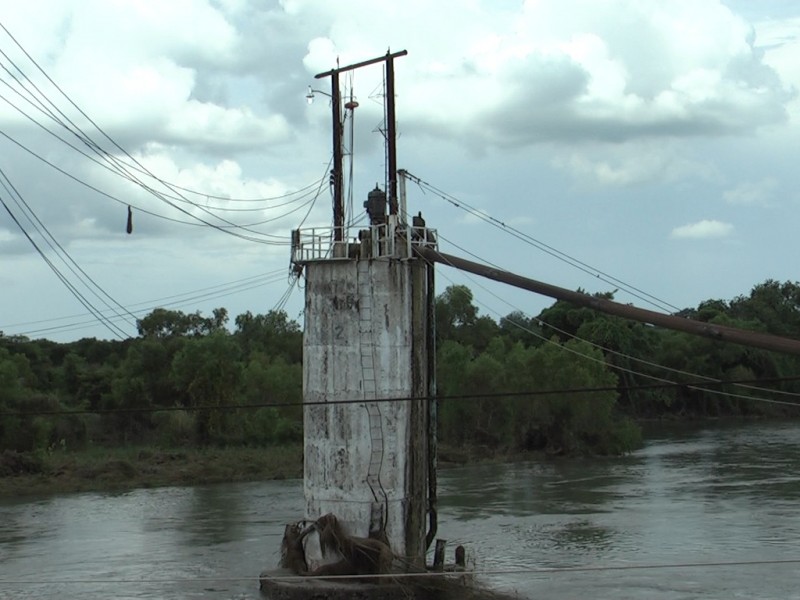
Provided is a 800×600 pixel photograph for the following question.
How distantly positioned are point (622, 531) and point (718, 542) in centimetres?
352

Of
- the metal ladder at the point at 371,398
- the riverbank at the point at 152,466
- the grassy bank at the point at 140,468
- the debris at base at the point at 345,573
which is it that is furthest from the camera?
the riverbank at the point at 152,466

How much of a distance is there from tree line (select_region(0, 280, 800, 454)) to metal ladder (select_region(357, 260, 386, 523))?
2446cm

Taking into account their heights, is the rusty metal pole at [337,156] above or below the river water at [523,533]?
above

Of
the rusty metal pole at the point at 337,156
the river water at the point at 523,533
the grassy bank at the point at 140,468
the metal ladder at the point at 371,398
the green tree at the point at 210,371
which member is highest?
the rusty metal pole at the point at 337,156

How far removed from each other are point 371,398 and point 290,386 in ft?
166

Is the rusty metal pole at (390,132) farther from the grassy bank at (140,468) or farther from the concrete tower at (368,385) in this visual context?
the grassy bank at (140,468)

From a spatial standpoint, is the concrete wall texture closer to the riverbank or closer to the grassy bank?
the riverbank

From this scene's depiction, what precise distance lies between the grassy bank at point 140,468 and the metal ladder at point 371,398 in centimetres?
3213

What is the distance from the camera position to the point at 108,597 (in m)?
24.0

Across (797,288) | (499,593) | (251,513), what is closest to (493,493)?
(251,513)

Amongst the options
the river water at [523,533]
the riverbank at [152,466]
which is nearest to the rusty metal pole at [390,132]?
the river water at [523,533]

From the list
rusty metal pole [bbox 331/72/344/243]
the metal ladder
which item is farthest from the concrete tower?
rusty metal pole [bbox 331/72/344/243]

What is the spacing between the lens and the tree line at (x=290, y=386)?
60406mm

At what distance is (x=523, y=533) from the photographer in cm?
3262
